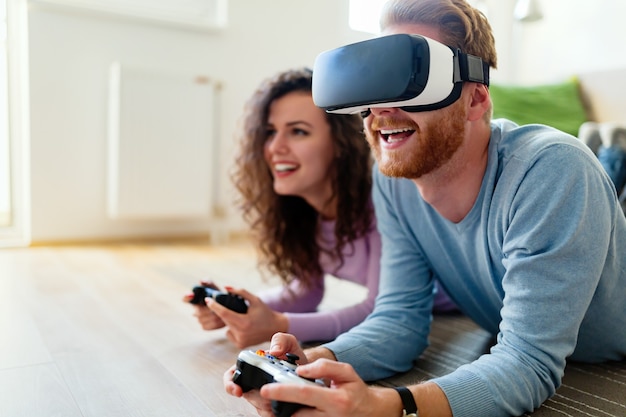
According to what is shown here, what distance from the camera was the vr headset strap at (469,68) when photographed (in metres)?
0.85

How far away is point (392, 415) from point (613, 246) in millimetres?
474

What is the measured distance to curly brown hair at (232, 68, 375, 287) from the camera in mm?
1349

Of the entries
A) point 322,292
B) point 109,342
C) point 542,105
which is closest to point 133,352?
point 109,342

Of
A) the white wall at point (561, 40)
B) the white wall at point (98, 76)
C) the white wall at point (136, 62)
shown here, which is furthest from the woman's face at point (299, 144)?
the white wall at point (561, 40)

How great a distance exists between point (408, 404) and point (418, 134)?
1.31ft

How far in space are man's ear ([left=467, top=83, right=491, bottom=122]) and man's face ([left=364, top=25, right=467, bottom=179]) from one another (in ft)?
0.07

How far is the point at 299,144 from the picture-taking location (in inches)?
52.4

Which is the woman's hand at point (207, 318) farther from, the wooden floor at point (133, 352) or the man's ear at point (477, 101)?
the man's ear at point (477, 101)

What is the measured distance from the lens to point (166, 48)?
112 inches

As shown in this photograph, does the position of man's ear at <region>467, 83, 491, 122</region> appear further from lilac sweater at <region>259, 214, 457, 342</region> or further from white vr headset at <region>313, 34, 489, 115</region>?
lilac sweater at <region>259, 214, 457, 342</region>

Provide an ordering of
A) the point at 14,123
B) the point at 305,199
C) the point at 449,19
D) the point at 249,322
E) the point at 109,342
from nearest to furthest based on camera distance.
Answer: the point at 449,19
the point at 249,322
the point at 109,342
the point at 305,199
the point at 14,123

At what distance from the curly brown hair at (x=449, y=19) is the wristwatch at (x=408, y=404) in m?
0.52

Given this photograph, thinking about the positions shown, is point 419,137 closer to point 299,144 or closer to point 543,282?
point 543,282

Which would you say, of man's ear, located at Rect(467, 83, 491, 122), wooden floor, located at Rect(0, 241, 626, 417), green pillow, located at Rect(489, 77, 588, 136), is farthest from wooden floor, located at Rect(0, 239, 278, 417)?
green pillow, located at Rect(489, 77, 588, 136)
